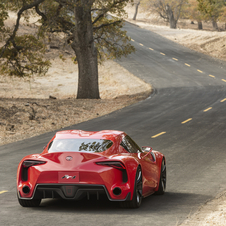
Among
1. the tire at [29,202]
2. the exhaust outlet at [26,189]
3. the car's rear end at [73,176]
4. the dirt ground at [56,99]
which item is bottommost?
the dirt ground at [56,99]

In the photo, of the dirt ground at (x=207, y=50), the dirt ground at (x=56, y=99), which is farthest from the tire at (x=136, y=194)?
the dirt ground at (x=56, y=99)

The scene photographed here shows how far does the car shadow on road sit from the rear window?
0.92 meters

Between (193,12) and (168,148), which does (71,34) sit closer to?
(168,148)

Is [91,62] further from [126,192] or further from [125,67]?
[126,192]

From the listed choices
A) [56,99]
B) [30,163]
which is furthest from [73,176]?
[56,99]

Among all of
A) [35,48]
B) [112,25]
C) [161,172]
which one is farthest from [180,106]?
[161,172]

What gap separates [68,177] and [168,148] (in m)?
7.93

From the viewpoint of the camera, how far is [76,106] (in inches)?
Result: 981

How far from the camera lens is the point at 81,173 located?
6.41 m

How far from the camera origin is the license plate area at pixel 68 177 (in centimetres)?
640

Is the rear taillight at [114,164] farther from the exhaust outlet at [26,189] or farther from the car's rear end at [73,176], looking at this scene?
the exhaust outlet at [26,189]

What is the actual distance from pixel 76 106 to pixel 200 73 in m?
18.8

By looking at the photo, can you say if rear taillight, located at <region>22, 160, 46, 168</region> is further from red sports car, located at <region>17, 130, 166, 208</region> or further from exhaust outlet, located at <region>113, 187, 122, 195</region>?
exhaust outlet, located at <region>113, 187, 122, 195</region>

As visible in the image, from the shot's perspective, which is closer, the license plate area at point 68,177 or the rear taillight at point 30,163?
the license plate area at point 68,177
